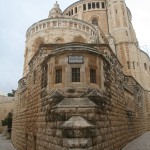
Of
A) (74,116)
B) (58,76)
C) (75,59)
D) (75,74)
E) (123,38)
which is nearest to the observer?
(74,116)

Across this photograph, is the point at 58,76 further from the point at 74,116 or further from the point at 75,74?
the point at 74,116

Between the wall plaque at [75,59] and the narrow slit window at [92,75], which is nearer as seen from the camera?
the wall plaque at [75,59]

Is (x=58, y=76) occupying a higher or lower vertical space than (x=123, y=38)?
lower

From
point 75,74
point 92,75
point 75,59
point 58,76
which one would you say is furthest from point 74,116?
point 75,59

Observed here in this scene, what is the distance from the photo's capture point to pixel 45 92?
971 centimetres

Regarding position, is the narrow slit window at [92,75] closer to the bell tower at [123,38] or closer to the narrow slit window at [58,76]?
the narrow slit window at [58,76]

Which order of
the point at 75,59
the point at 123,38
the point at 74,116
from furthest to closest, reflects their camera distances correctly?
1. the point at 123,38
2. the point at 75,59
3. the point at 74,116

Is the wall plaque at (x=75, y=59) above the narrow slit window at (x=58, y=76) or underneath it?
above

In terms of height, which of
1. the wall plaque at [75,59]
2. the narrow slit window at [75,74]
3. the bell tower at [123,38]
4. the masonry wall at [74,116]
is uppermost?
the bell tower at [123,38]

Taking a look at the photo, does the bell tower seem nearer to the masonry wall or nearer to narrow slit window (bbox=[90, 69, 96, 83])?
the masonry wall

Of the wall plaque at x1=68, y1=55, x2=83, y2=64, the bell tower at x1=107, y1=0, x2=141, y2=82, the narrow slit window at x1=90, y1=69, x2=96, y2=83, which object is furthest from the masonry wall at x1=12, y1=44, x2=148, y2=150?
the bell tower at x1=107, y1=0, x2=141, y2=82

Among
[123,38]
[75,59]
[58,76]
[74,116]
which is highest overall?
[123,38]

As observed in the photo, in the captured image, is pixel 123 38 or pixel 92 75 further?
pixel 123 38

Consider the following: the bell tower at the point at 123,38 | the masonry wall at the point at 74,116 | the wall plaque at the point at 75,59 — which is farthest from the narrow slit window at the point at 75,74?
the bell tower at the point at 123,38
